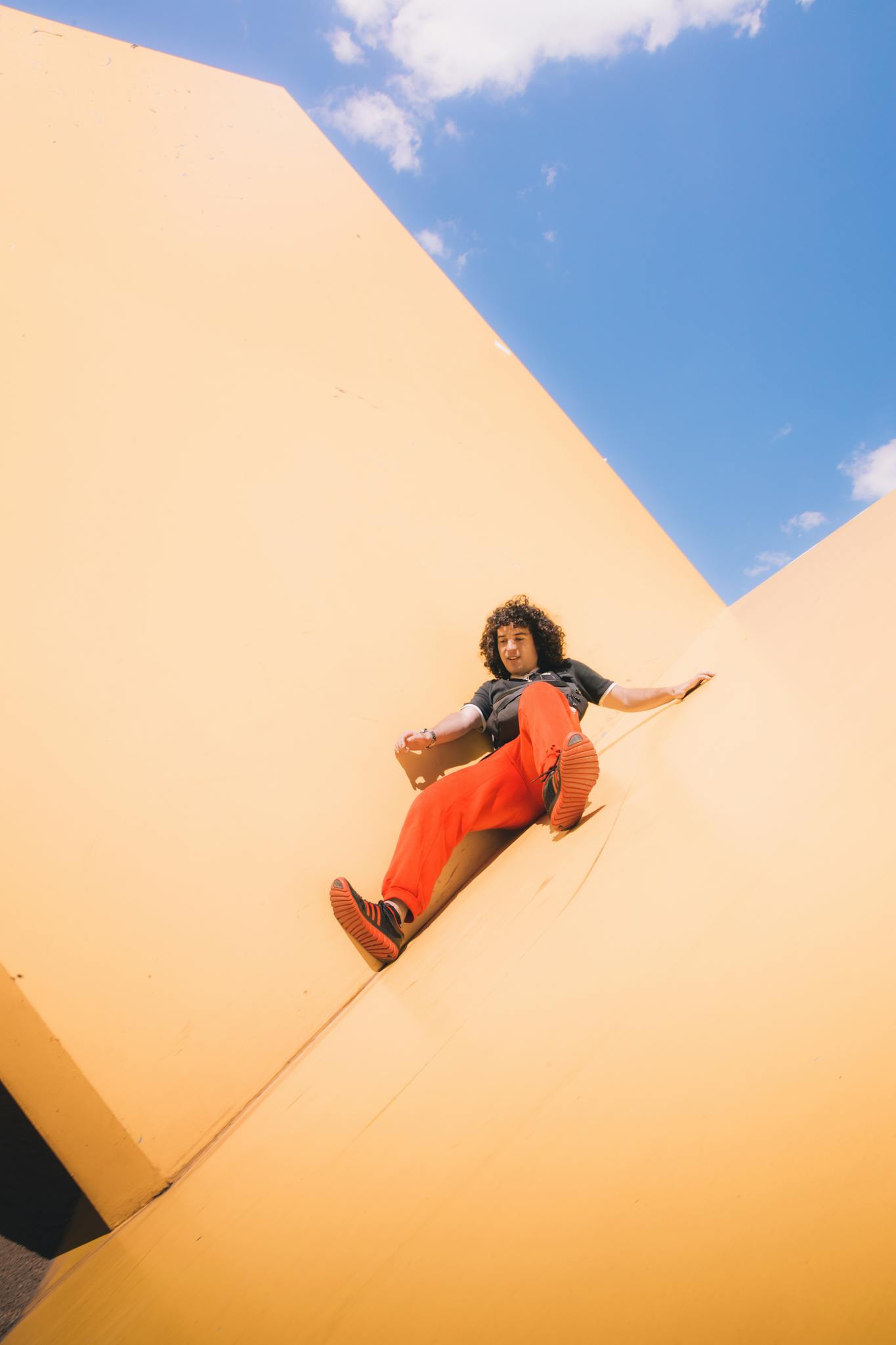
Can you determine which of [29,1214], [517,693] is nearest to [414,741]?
[517,693]

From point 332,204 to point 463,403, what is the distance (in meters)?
0.85

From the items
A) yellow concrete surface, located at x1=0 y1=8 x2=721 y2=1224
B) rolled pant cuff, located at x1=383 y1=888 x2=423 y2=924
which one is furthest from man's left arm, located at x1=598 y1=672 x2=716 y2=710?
rolled pant cuff, located at x1=383 y1=888 x2=423 y2=924

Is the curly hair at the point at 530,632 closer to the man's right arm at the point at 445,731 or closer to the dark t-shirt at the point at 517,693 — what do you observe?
the dark t-shirt at the point at 517,693

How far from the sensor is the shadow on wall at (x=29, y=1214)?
86cm

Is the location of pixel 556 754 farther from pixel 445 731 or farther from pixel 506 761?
pixel 445 731

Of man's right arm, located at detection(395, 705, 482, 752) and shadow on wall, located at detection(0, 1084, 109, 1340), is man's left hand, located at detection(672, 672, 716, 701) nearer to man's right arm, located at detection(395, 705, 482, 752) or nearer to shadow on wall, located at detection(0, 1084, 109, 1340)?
man's right arm, located at detection(395, 705, 482, 752)

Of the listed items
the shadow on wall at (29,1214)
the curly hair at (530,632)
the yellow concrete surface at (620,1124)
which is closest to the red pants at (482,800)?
the yellow concrete surface at (620,1124)

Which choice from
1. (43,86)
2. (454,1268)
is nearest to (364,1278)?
(454,1268)

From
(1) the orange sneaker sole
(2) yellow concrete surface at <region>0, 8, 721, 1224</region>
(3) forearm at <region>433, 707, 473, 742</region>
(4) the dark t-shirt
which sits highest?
(2) yellow concrete surface at <region>0, 8, 721, 1224</region>

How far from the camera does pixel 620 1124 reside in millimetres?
444

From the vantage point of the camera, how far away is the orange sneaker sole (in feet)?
3.34

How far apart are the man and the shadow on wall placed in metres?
0.63

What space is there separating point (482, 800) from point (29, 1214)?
1.10 meters

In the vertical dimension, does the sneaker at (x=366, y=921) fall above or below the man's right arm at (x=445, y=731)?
A: below
